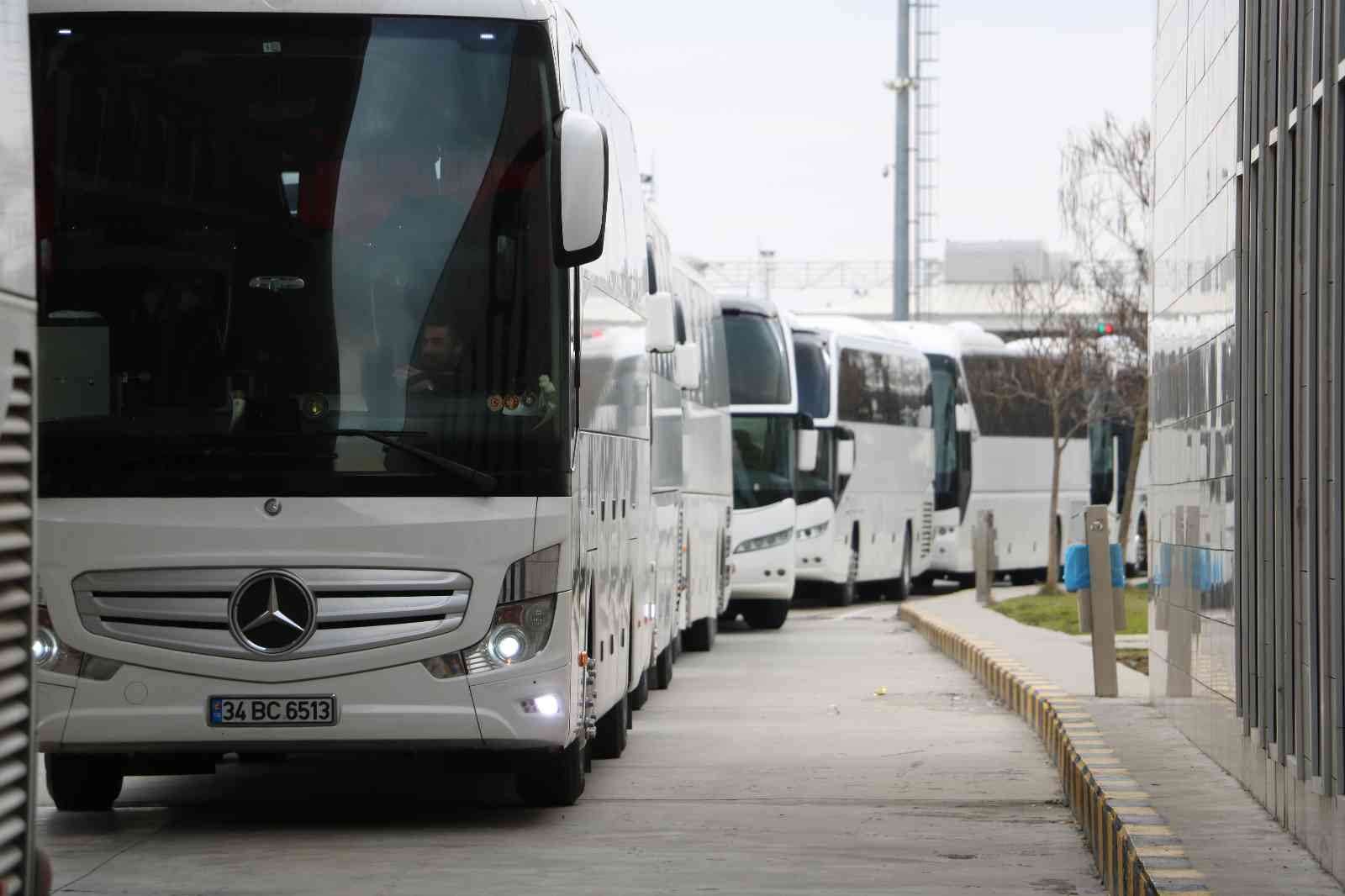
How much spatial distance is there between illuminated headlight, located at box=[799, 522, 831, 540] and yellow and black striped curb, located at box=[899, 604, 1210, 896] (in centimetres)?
1390

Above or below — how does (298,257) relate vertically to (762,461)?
above

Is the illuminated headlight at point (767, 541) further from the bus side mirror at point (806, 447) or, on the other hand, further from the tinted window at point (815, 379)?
the tinted window at point (815, 379)

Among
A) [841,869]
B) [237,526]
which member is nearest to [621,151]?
[237,526]

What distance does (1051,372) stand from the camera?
119 feet

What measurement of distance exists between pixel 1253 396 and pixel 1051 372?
A: 25951 mm

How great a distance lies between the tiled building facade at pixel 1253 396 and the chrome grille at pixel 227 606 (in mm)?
3296

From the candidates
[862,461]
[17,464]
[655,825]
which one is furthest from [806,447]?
[17,464]

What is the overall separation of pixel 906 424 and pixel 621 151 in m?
22.9

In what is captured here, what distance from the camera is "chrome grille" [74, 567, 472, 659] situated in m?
10.0

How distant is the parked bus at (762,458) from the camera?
28297mm

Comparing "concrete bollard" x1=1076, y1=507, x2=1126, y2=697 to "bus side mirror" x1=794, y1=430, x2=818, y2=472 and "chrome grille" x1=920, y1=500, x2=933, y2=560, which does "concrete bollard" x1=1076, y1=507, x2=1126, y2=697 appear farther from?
"chrome grille" x1=920, y1=500, x2=933, y2=560

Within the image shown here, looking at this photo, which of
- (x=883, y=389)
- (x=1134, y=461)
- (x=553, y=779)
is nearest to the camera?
(x=553, y=779)

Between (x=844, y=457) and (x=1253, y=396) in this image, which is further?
(x=844, y=457)

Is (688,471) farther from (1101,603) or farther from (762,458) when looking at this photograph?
(762,458)
